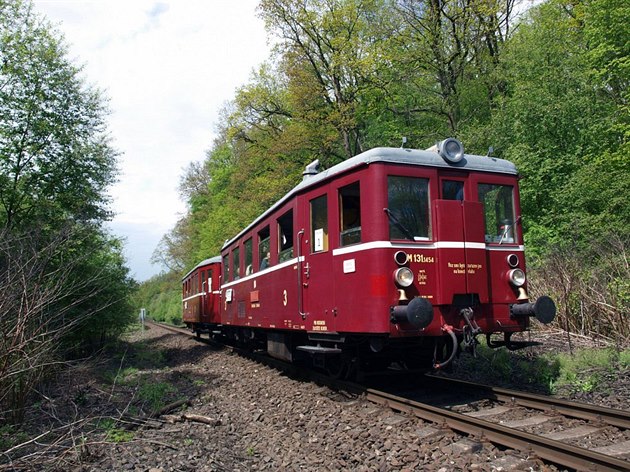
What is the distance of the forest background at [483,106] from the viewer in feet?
49.5

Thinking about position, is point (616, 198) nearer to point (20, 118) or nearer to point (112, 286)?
point (112, 286)

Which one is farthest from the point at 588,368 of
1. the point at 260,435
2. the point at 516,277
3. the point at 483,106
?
the point at 483,106

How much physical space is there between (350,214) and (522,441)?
3.46 meters

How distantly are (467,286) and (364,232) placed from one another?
1465mm

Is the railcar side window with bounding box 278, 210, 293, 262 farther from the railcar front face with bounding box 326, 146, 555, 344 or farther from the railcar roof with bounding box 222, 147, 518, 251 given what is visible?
the railcar front face with bounding box 326, 146, 555, 344

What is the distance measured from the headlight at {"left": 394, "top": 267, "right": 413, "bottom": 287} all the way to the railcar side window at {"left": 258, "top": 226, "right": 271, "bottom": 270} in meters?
4.09

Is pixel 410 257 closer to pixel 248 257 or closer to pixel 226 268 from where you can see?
pixel 248 257

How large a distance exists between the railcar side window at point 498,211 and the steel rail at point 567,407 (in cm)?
201

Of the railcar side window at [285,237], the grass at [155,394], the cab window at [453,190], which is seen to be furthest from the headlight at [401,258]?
the grass at [155,394]

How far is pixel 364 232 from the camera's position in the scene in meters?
6.63

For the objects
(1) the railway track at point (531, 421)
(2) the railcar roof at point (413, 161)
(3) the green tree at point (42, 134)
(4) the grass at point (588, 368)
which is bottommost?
(1) the railway track at point (531, 421)

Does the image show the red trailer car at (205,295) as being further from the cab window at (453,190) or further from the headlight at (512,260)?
the headlight at (512,260)

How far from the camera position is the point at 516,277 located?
7.03m

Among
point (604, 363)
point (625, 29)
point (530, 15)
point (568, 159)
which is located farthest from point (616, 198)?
point (530, 15)
